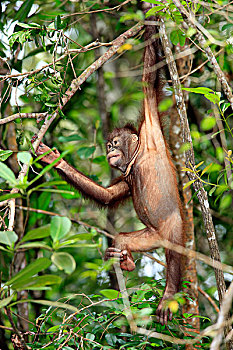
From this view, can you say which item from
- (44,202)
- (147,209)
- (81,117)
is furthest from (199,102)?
(44,202)

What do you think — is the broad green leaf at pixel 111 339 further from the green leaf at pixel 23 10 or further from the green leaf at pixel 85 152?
the green leaf at pixel 23 10

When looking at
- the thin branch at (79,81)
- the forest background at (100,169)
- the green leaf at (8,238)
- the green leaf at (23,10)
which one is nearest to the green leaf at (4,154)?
the forest background at (100,169)

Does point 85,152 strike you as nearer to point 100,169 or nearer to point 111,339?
point 100,169

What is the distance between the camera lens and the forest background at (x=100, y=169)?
2.74 meters

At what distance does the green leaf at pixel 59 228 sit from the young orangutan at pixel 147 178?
88.5 inches

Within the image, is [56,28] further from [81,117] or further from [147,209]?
[81,117]

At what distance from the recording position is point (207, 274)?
575 cm

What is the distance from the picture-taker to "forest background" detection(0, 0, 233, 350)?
9.00ft

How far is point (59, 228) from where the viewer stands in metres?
1.71

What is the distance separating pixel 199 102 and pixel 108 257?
2.96 meters

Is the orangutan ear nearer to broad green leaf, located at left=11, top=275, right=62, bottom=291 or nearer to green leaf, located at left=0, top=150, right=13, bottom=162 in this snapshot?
green leaf, located at left=0, top=150, right=13, bottom=162

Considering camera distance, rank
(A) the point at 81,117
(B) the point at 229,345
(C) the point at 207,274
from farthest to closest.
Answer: (A) the point at 81,117
(C) the point at 207,274
(B) the point at 229,345

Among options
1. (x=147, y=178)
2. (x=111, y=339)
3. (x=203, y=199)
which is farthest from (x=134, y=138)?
(x=111, y=339)

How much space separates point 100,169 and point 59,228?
206 inches
